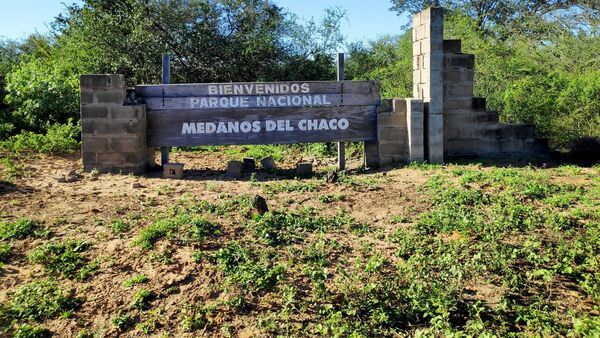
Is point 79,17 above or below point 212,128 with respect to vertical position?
above

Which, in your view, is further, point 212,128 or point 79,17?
point 79,17

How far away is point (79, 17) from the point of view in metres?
17.8

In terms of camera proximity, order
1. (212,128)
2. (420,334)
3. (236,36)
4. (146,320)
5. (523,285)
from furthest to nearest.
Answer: (236,36) < (212,128) < (523,285) < (146,320) < (420,334)

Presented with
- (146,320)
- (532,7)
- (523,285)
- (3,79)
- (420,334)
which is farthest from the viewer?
(532,7)

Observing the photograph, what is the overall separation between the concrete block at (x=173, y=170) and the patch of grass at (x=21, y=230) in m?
3.11

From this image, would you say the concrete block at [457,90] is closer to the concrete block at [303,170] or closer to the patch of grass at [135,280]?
the concrete block at [303,170]

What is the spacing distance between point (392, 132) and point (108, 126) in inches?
185

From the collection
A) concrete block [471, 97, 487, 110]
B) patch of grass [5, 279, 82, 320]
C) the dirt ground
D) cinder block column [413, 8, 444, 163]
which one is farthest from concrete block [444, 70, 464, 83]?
patch of grass [5, 279, 82, 320]

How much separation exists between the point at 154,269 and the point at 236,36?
11880mm

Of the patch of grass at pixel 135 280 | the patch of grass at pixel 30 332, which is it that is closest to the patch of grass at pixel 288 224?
the patch of grass at pixel 135 280

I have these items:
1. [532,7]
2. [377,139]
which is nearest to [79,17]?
[377,139]

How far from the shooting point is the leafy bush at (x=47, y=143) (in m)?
10.6

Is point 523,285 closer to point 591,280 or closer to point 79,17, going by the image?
point 591,280

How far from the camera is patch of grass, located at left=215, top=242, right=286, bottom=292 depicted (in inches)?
186
